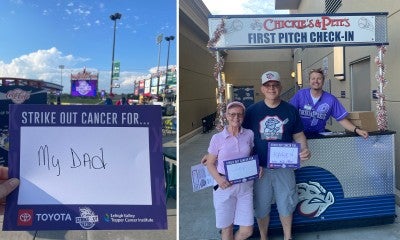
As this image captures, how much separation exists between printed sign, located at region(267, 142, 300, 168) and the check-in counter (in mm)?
579

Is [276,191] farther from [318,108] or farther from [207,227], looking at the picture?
[207,227]

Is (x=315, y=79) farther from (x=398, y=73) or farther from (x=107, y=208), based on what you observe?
(x=107, y=208)

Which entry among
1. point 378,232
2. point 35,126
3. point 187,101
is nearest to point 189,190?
→ point 378,232

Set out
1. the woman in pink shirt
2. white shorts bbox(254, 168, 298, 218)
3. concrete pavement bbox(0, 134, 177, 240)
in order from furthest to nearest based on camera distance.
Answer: concrete pavement bbox(0, 134, 177, 240)
white shorts bbox(254, 168, 298, 218)
the woman in pink shirt

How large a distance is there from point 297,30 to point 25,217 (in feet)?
10.0

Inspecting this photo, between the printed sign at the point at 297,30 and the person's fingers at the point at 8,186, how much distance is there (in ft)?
7.21

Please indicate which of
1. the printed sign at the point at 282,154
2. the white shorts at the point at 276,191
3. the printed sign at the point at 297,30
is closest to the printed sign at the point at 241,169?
the printed sign at the point at 282,154

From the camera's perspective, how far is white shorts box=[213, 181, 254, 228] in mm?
3068

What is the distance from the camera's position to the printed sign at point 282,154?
10.3 feet

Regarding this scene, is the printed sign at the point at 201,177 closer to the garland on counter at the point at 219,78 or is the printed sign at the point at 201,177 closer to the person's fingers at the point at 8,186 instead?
the garland on counter at the point at 219,78

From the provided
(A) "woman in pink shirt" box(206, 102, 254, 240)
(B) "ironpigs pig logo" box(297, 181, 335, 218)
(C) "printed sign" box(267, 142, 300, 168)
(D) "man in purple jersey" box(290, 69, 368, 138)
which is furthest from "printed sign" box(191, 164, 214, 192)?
(D) "man in purple jersey" box(290, 69, 368, 138)

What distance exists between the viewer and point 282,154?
124 inches

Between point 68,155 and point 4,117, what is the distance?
111cm

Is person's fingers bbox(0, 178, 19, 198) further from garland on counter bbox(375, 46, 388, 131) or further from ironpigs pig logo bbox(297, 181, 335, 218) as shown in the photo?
garland on counter bbox(375, 46, 388, 131)
